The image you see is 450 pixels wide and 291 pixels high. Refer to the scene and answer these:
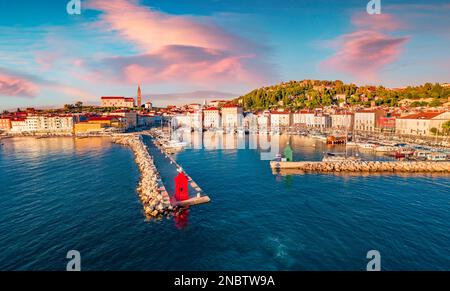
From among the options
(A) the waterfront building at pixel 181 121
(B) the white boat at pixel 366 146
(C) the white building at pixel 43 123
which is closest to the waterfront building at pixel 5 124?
(C) the white building at pixel 43 123

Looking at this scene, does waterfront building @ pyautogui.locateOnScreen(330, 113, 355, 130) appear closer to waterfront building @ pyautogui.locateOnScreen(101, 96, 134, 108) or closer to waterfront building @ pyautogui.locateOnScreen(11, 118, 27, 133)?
waterfront building @ pyautogui.locateOnScreen(11, 118, 27, 133)

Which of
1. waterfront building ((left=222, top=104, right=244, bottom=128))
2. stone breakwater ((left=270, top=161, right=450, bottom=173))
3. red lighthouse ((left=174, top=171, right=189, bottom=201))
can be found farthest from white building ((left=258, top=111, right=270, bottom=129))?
red lighthouse ((left=174, top=171, right=189, bottom=201))

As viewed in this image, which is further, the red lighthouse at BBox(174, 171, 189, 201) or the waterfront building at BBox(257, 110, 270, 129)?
the waterfront building at BBox(257, 110, 270, 129)

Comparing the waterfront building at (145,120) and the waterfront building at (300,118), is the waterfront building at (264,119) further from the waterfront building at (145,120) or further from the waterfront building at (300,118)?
the waterfront building at (145,120)

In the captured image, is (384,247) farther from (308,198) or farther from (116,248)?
(116,248)

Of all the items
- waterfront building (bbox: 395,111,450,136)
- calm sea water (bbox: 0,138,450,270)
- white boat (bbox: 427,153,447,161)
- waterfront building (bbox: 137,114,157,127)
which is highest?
waterfront building (bbox: 137,114,157,127)

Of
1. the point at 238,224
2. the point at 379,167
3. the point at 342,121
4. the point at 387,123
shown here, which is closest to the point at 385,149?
the point at 379,167
